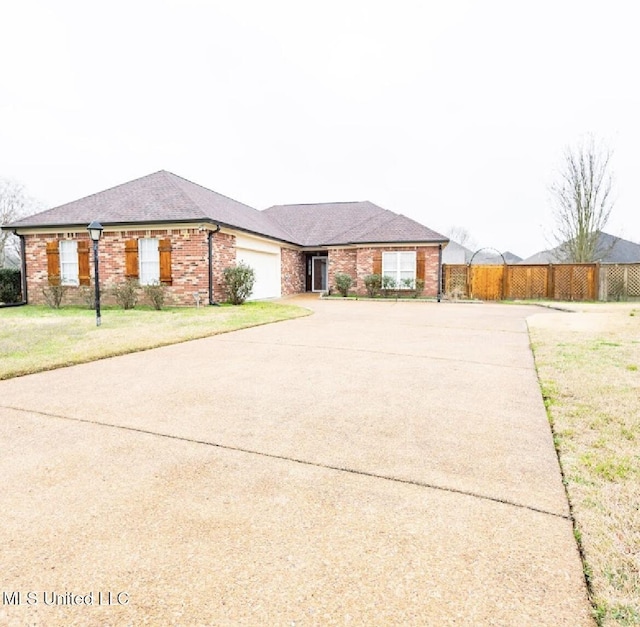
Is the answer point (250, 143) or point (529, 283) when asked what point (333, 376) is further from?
point (250, 143)

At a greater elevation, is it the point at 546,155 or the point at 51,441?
the point at 546,155

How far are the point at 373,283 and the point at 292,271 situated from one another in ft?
14.7

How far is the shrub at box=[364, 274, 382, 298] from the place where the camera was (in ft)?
61.3

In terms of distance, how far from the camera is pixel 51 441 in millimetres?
2842

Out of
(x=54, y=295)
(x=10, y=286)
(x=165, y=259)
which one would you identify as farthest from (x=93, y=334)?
(x=10, y=286)

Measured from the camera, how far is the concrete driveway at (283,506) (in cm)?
142

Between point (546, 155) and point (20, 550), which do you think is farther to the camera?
point (546, 155)

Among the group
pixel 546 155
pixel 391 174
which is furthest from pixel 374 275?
A: pixel 391 174

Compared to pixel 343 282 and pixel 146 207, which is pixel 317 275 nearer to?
pixel 343 282

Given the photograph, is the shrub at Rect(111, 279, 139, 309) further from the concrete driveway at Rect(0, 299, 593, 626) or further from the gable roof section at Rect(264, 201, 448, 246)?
the gable roof section at Rect(264, 201, 448, 246)

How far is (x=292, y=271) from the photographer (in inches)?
814

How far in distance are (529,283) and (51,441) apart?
20.0 metres

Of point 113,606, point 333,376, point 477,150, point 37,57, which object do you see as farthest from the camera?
point 477,150

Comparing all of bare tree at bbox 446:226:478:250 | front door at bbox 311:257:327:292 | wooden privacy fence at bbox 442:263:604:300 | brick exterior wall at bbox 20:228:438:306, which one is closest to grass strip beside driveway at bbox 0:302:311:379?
brick exterior wall at bbox 20:228:438:306
